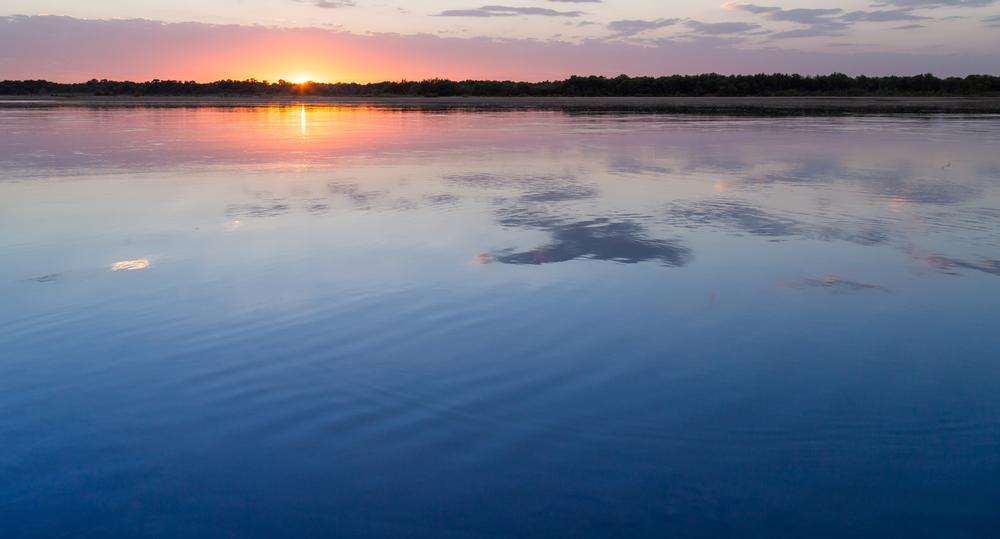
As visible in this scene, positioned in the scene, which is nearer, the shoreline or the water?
the water

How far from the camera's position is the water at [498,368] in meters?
3.07

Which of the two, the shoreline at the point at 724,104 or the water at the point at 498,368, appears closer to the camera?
the water at the point at 498,368

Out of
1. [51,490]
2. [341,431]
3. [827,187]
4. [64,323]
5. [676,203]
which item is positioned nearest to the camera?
[51,490]

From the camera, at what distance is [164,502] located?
307cm

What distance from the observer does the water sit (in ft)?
10.1

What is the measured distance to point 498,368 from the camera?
4441mm

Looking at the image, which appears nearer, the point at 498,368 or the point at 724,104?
the point at 498,368

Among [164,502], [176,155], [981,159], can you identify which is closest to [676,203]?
[164,502]

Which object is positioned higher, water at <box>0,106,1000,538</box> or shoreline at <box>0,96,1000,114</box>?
shoreline at <box>0,96,1000,114</box>

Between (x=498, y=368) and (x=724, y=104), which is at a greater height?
(x=724, y=104)

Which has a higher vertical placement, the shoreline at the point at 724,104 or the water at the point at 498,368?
the shoreline at the point at 724,104

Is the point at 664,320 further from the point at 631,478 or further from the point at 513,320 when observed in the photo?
the point at 631,478

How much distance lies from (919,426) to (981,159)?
14.5 m

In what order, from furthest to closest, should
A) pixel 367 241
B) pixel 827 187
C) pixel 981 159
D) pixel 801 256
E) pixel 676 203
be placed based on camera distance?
pixel 981 159 → pixel 827 187 → pixel 676 203 → pixel 367 241 → pixel 801 256
